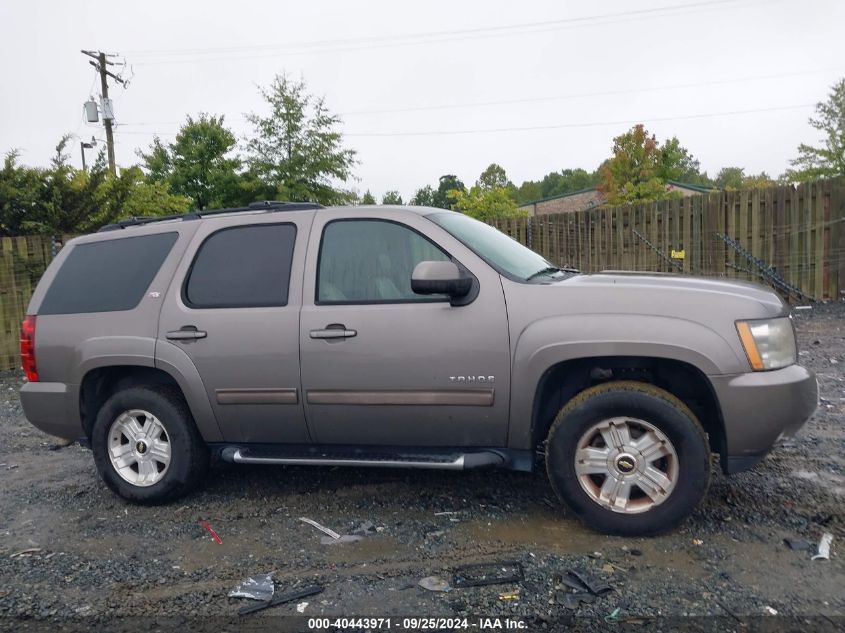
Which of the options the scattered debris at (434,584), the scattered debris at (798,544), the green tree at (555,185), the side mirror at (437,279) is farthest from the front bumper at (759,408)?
the green tree at (555,185)

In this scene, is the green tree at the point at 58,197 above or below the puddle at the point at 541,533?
above

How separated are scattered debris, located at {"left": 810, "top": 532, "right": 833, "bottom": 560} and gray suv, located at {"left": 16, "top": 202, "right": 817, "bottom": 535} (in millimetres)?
518

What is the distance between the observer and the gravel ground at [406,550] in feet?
10.1

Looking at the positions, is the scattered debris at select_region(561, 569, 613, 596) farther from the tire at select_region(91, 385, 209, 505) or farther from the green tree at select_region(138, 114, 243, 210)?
the green tree at select_region(138, 114, 243, 210)

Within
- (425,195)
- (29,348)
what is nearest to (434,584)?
(29,348)

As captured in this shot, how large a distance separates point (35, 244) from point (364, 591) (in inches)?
375

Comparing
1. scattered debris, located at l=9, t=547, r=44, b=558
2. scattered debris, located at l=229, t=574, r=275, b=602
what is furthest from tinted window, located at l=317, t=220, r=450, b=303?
scattered debris, located at l=9, t=547, r=44, b=558

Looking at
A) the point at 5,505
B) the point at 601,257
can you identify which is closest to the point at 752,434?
the point at 5,505

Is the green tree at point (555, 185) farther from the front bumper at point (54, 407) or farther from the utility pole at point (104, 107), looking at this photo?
the front bumper at point (54, 407)

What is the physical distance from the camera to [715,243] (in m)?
12.2

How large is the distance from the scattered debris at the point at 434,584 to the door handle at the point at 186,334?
79.8 inches

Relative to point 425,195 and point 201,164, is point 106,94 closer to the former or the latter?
point 201,164

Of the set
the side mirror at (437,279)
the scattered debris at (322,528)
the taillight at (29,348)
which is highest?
the side mirror at (437,279)

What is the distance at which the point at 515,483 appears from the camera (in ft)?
15.3
